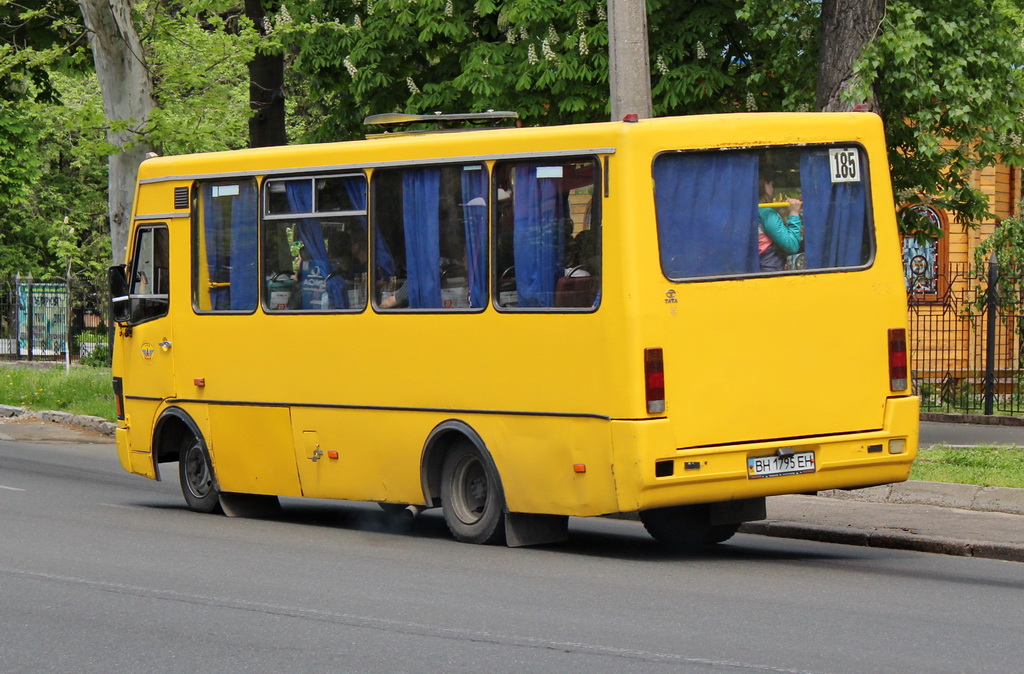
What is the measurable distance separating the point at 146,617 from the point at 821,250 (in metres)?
4.94

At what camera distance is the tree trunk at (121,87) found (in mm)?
23781

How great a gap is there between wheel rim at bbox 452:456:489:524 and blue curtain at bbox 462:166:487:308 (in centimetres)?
115

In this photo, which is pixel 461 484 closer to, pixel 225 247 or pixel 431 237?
pixel 431 237

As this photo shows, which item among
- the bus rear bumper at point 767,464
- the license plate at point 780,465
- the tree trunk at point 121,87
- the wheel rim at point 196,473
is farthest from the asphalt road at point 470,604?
the tree trunk at point 121,87

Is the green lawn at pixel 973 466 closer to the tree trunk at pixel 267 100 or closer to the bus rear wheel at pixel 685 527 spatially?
the bus rear wheel at pixel 685 527

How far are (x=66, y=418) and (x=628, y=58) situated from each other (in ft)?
46.5

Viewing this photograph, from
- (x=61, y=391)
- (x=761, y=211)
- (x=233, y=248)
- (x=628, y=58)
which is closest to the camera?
(x=761, y=211)

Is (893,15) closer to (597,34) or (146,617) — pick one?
(597,34)

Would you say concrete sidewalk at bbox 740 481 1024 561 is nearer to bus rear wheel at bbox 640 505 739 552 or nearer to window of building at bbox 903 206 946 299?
bus rear wheel at bbox 640 505 739 552

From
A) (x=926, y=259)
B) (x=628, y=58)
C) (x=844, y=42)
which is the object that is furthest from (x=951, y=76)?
(x=926, y=259)

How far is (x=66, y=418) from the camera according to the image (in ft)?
83.8

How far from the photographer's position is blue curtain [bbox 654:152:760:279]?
10609 mm

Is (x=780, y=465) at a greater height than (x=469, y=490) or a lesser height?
greater

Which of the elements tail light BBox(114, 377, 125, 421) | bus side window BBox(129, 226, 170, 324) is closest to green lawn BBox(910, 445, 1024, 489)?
bus side window BBox(129, 226, 170, 324)
